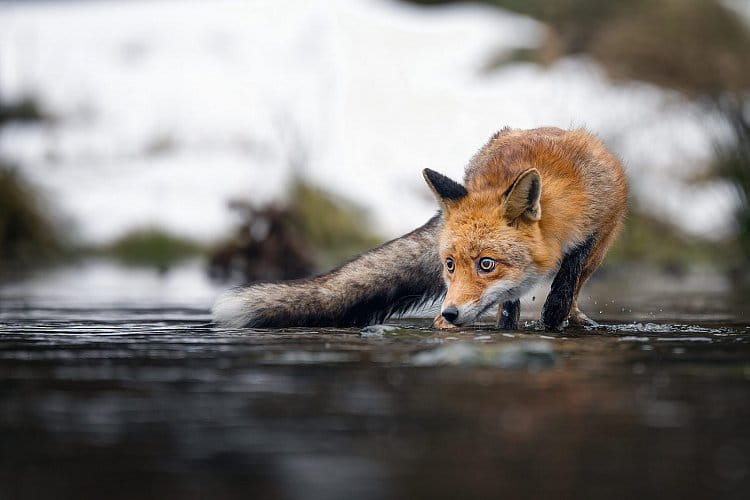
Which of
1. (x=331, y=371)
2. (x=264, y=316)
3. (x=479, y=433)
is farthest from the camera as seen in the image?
(x=264, y=316)

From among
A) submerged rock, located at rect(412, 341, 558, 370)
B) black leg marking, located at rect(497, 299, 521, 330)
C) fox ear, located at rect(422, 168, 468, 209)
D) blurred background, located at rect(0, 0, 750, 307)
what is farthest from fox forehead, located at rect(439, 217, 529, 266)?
blurred background, located at rect(0, 0, 750, 307)

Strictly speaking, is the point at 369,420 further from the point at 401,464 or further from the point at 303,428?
the point at 401,464

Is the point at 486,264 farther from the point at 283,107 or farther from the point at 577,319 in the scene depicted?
the point at 283,107

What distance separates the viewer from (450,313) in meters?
6.54

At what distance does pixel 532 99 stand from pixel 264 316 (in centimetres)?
1462

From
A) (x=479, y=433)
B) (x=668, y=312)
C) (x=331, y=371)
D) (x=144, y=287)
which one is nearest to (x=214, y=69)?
(x=144, y=287)

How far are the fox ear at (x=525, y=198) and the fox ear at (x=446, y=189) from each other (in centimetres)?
31

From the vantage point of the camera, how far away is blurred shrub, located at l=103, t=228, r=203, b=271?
19.2 meters

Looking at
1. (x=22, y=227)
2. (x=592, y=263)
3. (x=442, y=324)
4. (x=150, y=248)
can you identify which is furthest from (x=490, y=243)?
(x=150, y=248)

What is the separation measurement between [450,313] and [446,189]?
81cm

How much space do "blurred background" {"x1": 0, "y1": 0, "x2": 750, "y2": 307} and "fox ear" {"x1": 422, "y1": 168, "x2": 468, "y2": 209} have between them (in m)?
7.59

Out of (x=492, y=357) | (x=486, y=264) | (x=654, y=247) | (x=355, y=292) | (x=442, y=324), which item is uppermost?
(x=654, y=247)

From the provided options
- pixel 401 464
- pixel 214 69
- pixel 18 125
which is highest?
pixel 214 69

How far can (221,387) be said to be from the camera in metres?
4.46
